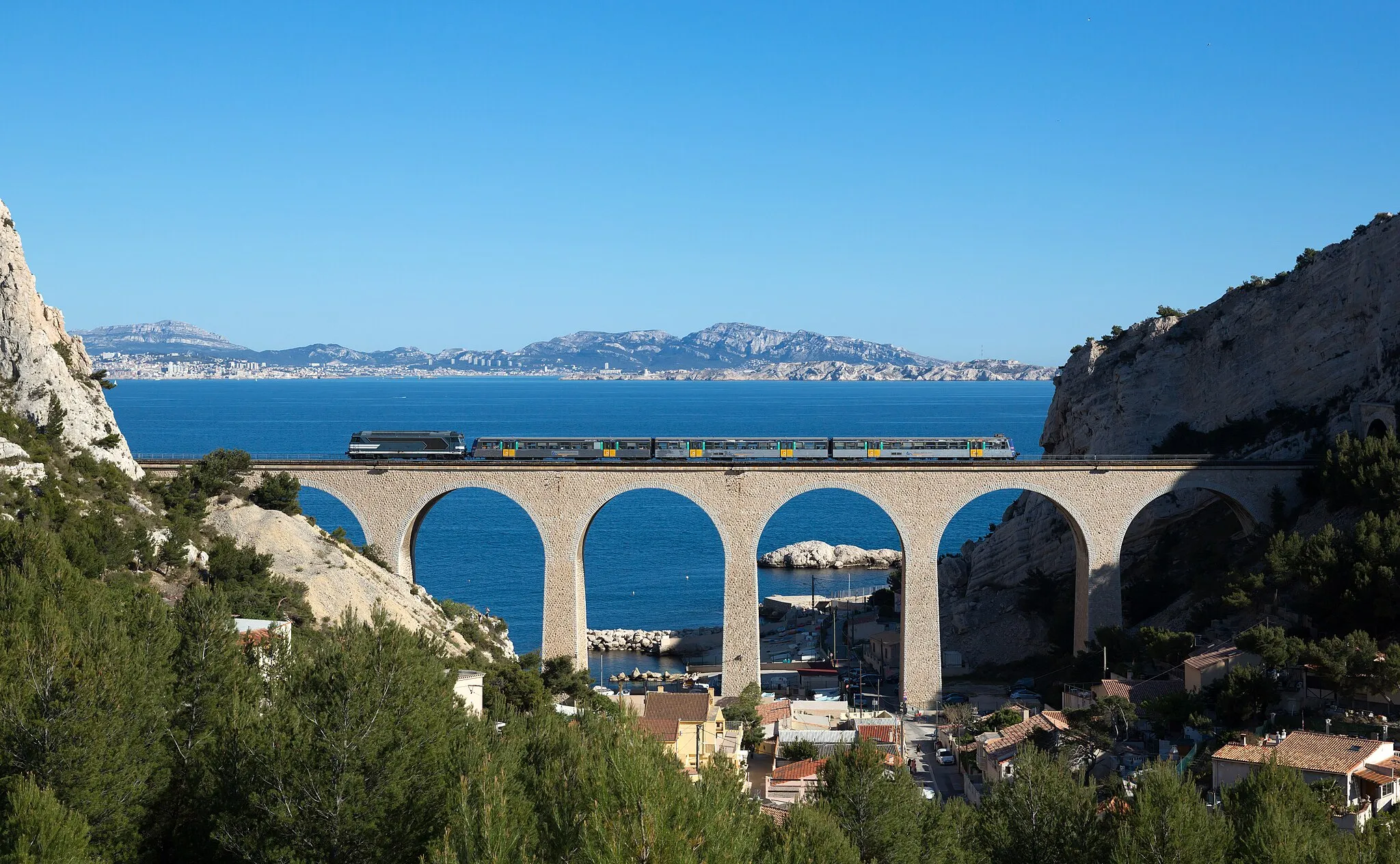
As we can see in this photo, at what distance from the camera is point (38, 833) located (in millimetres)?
14852

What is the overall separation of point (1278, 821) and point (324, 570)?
29.7m

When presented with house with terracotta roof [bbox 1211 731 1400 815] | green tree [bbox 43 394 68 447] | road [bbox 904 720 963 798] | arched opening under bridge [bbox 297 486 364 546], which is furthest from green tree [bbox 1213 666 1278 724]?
arched opening under bridge [bbox 297 486 364 546]

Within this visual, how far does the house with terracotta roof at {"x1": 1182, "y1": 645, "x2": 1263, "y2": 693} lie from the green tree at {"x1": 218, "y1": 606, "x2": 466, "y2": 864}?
2838cm

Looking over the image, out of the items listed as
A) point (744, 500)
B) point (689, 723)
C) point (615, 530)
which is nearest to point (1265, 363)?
point (744, 500)

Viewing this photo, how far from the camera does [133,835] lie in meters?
17.5

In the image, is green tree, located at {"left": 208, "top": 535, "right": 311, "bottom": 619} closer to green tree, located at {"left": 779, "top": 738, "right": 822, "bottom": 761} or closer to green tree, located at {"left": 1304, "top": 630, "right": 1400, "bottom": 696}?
green tree, located at {"left": 779, "top": 738, "right": 822, "bottom": 761}

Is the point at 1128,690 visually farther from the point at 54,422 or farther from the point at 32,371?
the point at 32,371

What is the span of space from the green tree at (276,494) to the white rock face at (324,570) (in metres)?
0.63

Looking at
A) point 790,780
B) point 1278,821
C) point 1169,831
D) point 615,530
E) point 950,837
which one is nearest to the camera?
point 1169,831

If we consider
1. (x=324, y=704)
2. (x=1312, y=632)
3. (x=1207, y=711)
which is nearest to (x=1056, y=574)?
(x=1312, y=632)

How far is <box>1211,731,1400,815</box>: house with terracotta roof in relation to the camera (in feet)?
94.4

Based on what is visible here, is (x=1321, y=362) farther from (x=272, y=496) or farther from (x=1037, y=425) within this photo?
(x=1037, y=425)

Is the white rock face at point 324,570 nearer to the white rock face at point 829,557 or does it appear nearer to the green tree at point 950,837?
the green tree at point 950,837

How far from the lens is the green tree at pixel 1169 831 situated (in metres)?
19.2
